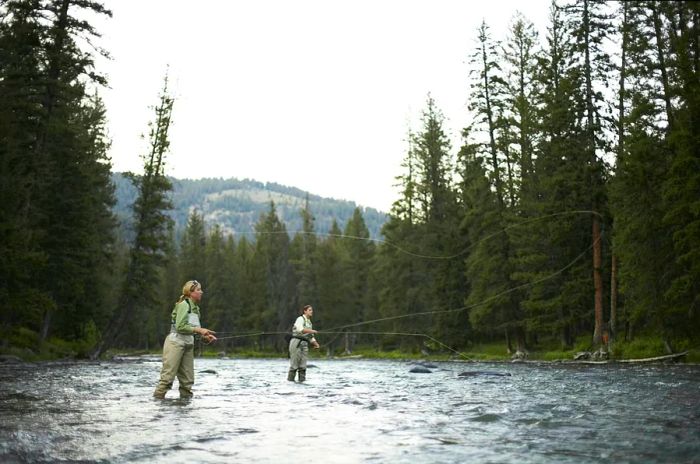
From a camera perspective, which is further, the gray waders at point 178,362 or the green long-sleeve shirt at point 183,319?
the green long-sleeve shirt at point 183,319

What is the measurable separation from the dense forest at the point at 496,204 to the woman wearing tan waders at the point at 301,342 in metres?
1.11

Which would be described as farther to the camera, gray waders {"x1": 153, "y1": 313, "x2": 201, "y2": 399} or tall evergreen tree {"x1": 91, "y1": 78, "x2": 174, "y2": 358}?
tall evergreen tree {"x1": 91, "y1": 78, "x2": 174, "y2": 358}

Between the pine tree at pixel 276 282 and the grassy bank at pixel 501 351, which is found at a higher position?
the pine tree at pixel 276 282

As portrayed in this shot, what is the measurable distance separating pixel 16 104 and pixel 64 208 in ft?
28.5

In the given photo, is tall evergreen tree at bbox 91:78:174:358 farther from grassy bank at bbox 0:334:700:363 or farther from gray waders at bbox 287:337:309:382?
gray waders at bbox 287:337:309:382

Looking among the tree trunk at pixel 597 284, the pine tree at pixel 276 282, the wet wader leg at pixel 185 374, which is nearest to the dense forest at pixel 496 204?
the tree trunk at pixel 597 284

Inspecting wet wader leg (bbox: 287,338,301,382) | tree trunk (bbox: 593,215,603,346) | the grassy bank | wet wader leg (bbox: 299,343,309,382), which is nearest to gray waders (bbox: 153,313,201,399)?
wet wader leg (bbox: 287,338,301,382)

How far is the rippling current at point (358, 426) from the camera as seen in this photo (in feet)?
20.4

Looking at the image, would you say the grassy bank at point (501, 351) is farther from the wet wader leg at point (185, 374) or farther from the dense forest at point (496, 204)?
the wet wader leg at point (185, 374)

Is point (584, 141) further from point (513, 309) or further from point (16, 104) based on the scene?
point (16, 104)

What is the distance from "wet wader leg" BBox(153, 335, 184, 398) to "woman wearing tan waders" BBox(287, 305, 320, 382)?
6.37m

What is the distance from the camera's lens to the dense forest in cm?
2602

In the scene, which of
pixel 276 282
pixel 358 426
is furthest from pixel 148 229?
pixel 276 282

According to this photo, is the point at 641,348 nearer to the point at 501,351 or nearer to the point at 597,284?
the point at 597,284
